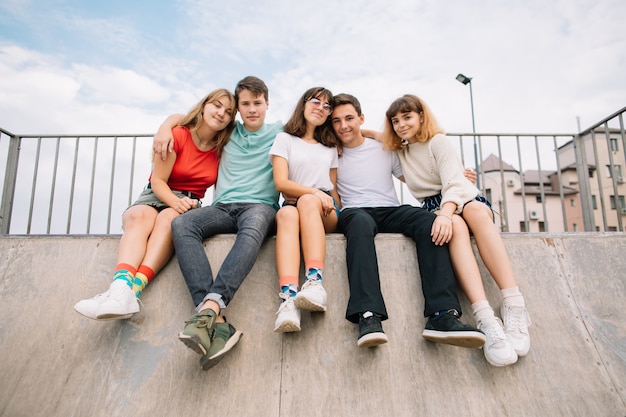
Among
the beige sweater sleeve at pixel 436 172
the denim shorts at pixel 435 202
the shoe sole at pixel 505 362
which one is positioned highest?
the beige sweater sleeve at pixel 436 172

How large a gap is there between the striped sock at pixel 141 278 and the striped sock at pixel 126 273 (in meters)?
0.03

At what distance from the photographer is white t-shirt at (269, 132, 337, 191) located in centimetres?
233

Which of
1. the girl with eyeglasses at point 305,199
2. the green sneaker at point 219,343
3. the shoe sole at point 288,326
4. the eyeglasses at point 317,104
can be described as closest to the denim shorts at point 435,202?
the girl with eyeglasses at point 305,199

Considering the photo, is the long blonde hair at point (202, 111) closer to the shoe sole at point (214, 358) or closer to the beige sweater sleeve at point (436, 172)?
the beige sweater sleeve at point (436, 172)

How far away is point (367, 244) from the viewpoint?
6.08 ft

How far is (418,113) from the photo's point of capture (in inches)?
94.6

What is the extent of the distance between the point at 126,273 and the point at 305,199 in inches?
37.2

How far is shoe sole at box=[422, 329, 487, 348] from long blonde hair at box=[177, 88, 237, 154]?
168 centimetres

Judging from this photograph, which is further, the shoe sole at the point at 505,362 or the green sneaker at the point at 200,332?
the shoe sole at the point at 505,362

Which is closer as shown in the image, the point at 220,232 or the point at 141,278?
the point at 141,278

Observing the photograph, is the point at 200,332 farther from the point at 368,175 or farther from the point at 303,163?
the point at 368,175

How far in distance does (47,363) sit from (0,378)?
0.18 m

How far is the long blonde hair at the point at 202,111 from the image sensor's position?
2393 mm

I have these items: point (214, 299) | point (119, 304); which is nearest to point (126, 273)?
point (119, 304)
